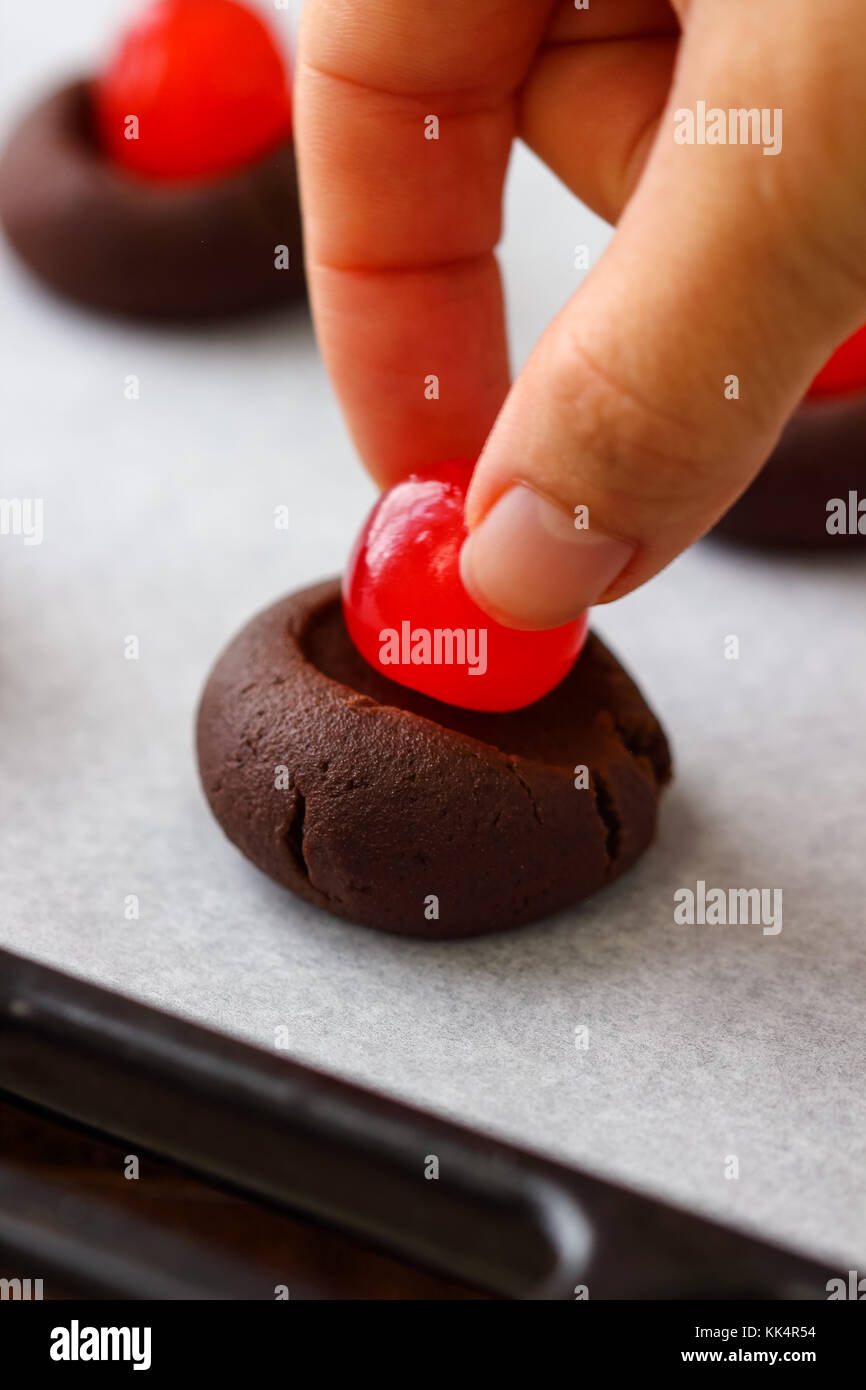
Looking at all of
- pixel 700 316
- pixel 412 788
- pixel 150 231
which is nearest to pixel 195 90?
pixel 150 231

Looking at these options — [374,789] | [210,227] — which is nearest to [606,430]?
[374,789]

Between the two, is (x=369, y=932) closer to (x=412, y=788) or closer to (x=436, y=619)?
(x=412, y=788)

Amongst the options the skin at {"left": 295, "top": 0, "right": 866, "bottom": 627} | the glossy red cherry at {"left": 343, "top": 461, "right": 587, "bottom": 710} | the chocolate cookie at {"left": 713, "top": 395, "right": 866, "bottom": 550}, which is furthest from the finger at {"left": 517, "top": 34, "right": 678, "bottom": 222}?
the chocolate cookie at {"left": 713, "top": 395, "right": 866, "bottom": 550}

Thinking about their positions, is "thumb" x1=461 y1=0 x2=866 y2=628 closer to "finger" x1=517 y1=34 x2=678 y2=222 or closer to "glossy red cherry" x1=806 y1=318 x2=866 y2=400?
"finger" x1=517 y1=34 x2=678 y2=222

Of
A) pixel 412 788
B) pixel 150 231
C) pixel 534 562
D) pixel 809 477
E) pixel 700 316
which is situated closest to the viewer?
pixel 700 316

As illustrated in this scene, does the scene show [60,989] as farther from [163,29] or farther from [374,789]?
[163,29]
